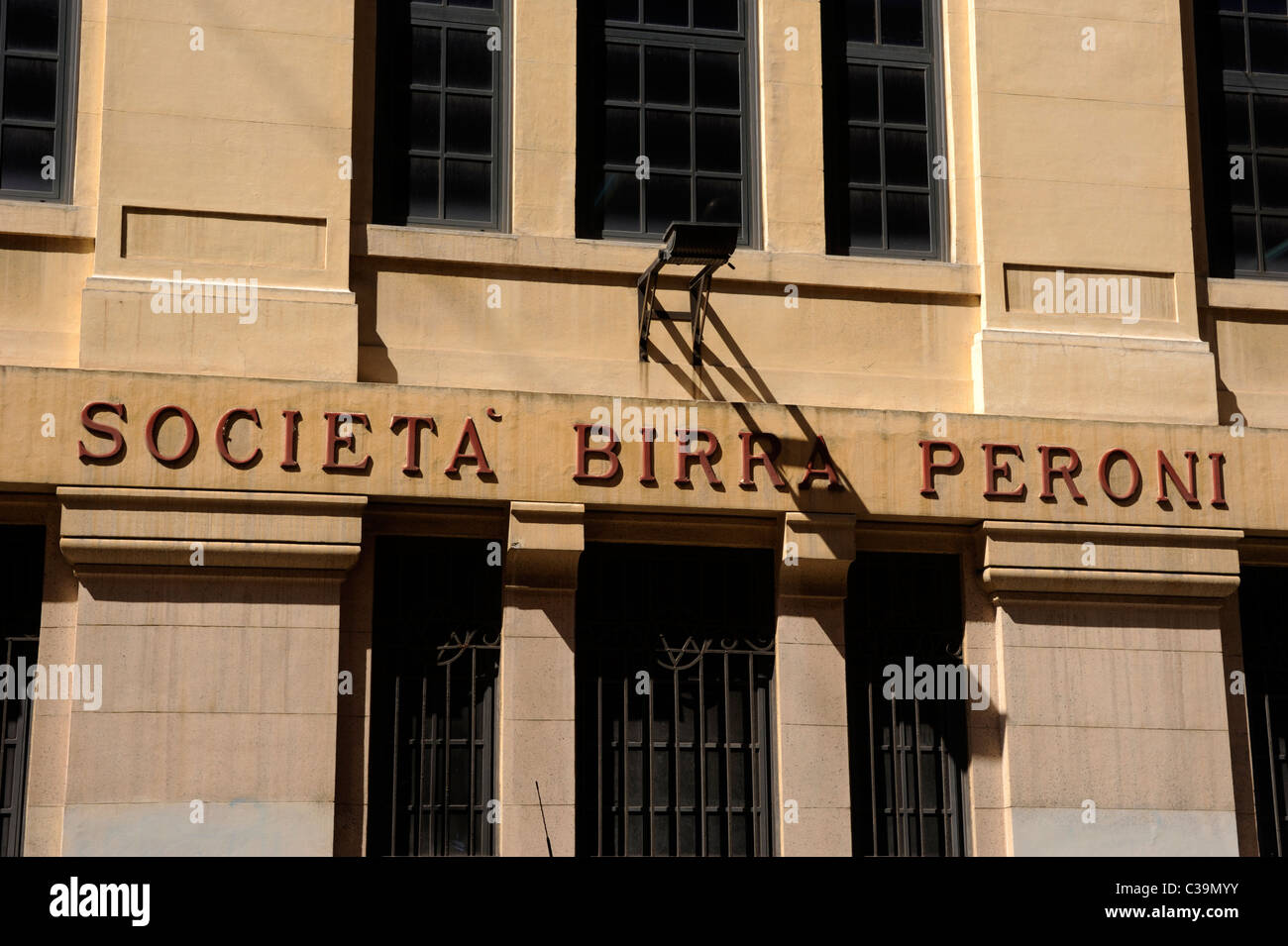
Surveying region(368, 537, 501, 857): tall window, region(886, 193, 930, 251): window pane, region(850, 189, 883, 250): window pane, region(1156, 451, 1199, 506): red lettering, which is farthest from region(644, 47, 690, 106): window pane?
region(1156, 451, 1199, 506): red lettering

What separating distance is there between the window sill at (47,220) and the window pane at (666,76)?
4.93 metres

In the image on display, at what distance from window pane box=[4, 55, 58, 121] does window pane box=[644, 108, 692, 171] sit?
5.01m

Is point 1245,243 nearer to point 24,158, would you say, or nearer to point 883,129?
point 883,129

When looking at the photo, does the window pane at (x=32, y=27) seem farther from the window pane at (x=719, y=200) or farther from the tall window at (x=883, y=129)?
the tall window at (x=883, y=129)

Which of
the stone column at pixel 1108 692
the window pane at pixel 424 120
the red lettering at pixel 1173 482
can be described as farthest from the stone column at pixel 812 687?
the window pane at pixel 424 120

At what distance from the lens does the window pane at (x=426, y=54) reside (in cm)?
1547

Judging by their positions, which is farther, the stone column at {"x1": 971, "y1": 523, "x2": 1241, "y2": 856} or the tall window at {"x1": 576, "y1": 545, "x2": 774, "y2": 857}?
the stone column at {"x1": 971, "y1": 523, "x2": 1241, "y2": 856}

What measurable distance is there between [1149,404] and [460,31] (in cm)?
681

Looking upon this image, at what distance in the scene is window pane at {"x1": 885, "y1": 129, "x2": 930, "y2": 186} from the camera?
16109 mm

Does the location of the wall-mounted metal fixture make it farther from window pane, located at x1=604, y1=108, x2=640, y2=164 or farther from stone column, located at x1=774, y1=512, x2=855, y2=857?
stone column, located at x1=774, y1=512, x2=855, y2=857

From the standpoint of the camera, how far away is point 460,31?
15586 millimetres

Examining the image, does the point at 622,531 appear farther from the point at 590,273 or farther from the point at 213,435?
the point at 213,435

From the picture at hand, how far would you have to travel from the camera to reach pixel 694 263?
14.2 meters

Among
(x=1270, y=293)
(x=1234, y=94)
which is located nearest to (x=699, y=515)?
(x=1270, y=293)
